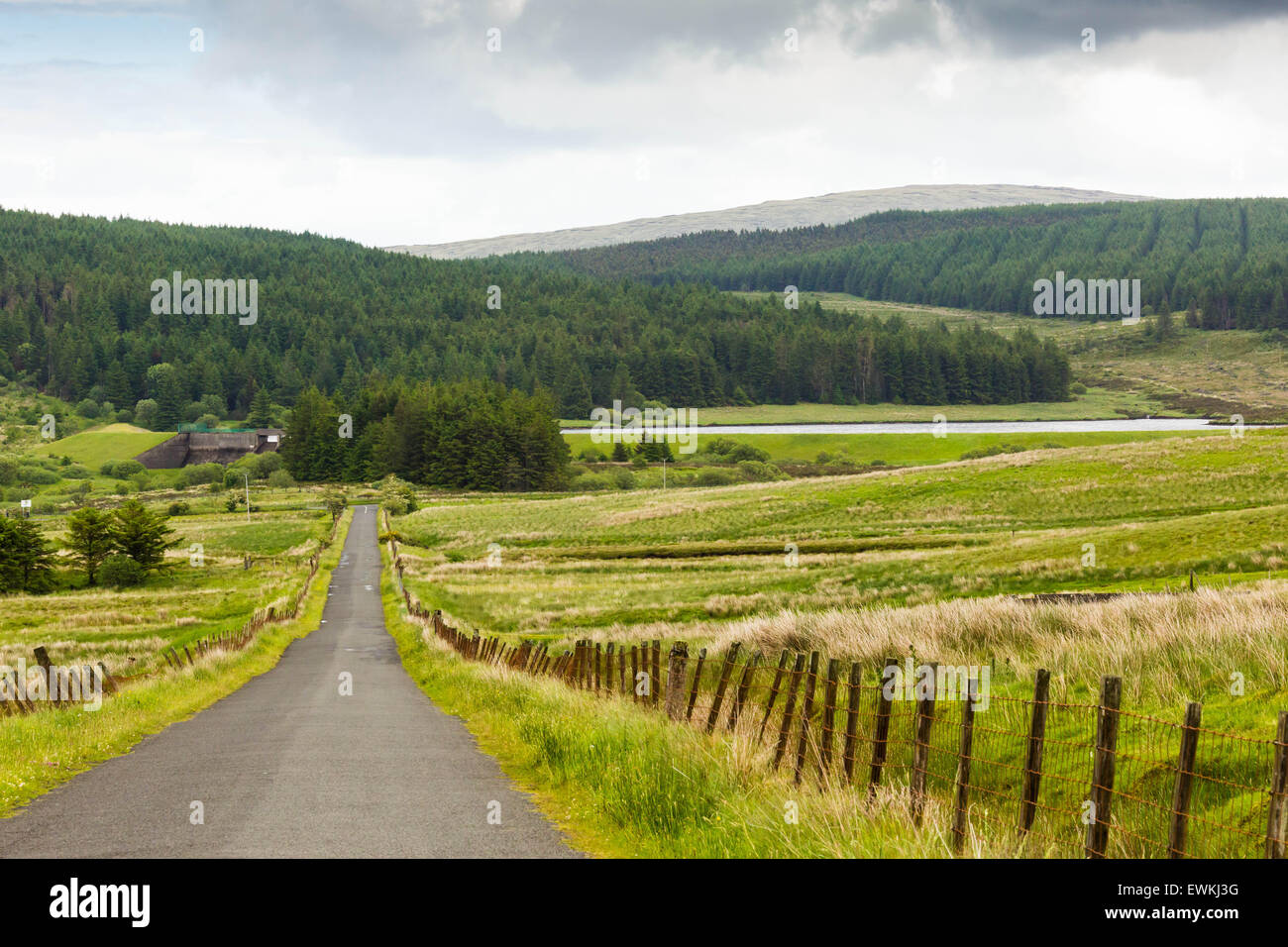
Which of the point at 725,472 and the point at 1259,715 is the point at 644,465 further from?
the point at 1259,715

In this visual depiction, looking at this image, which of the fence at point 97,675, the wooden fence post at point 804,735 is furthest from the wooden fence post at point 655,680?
the fence at point 97,675

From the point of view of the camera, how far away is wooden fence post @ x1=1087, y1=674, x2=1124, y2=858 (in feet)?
25.1

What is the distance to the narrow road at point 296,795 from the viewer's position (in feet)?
31.5

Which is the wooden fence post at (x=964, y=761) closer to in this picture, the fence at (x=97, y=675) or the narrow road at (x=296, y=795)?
the narrow road at (x=296, y=795)

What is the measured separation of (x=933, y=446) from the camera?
507 feet

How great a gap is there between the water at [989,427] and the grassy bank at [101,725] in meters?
146

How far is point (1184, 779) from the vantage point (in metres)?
7.04

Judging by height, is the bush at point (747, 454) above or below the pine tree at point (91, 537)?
above

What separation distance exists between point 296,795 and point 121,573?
75.1m

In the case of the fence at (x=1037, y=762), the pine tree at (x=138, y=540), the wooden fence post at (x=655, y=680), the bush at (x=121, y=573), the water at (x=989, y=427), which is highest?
the water at (x=989, y=427)

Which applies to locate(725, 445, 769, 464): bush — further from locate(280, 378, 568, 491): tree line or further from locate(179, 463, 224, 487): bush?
locate(179, 463, 224, 487): bush

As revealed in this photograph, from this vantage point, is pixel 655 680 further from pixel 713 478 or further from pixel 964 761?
pixel 713 478
